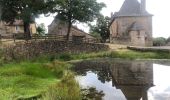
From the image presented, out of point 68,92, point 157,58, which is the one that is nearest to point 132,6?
point 157,58

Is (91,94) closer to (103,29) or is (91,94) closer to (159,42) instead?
(159,42)

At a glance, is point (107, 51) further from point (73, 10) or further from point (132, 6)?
point (132, 6)

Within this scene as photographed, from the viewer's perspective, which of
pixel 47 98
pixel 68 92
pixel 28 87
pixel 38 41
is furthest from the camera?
pixel 38 41

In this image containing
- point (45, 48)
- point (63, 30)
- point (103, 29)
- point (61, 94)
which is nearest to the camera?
point (61, 94)

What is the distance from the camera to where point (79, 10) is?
61281mm

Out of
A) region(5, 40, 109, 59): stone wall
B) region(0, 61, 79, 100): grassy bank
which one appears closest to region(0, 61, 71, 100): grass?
region(0, 61, 79, 100): grassy bank

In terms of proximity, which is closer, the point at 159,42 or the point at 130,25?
the point at 130,25

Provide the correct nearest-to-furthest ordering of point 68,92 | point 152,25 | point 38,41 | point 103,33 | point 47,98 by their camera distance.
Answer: point 47,98 < point 68,92 < point 38,41 < point 152,25 < point 103,33

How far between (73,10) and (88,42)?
553cm

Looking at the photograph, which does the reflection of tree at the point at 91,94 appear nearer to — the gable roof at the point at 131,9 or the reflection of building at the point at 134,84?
the reflection of building at the point at 134,84

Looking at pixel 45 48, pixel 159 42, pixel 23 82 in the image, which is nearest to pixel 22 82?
pixel 23 82

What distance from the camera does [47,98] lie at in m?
17.4

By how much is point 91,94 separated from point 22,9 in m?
32.9

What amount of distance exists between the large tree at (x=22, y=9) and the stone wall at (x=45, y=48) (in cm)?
260
